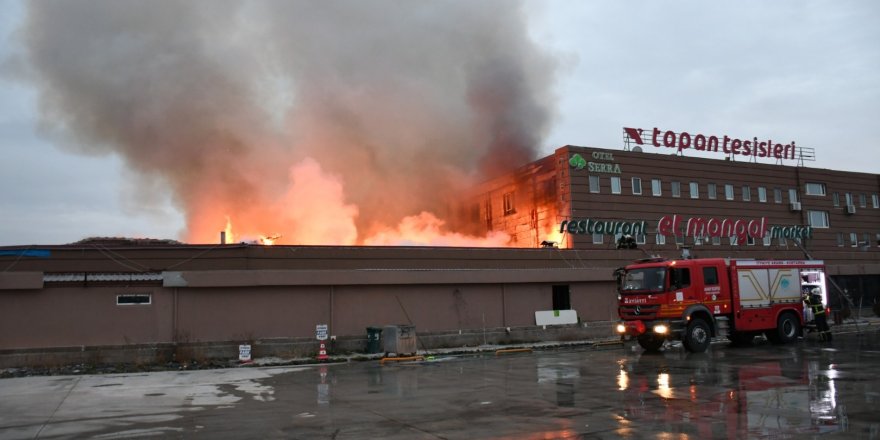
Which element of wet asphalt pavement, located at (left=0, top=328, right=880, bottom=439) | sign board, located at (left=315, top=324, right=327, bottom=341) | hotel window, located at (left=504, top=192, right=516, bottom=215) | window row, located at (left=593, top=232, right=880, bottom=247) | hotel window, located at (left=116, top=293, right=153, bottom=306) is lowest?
wet asphalt pavement, located at (left=0, top=328, right=880, bottom=439)

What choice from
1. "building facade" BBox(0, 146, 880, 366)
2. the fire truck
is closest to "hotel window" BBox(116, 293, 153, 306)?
"building facade" BBox(0, 146, 880, 366)

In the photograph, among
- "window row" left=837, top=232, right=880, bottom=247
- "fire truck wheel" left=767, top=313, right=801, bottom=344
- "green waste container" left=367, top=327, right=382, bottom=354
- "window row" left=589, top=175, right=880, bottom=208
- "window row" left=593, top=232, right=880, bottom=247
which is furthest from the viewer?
"window row" left=837, top=232, right=880, bottom=247

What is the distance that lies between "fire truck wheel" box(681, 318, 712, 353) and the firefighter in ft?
15.1

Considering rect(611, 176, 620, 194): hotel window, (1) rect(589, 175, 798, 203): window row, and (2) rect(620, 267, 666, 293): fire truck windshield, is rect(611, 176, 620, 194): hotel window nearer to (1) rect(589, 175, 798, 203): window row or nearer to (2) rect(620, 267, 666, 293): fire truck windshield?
(1) rect(589, 175, 798, 203): window row

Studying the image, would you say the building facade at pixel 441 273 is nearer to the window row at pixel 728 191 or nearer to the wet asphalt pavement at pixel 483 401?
the window row at pixel 728 191

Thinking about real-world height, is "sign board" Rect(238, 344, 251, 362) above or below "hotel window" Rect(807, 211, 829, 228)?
below

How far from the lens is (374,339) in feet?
72.4

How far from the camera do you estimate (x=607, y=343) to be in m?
24.1

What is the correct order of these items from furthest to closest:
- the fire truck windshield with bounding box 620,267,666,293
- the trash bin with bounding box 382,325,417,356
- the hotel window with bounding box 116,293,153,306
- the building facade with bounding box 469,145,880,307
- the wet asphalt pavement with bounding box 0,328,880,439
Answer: the building facade with bounding box 469,145,880,307 < the trash bin with bounding box 382,325,417,356 < the hotel window with bounding box 116,293,153,306 < the fire truck windshield with bounding box 620,267,666,293 < the wet asphalt pavement with bounding box 0,328,880,439

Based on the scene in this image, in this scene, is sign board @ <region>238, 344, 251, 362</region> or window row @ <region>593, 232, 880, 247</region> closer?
→ sign board @ <region>238, 344, 251, 362</region>

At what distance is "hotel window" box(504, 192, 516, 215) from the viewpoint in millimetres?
35466

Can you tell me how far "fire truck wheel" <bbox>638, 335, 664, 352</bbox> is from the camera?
19.4 metres

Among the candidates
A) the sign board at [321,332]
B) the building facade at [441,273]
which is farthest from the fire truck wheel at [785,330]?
the sign board at [321,332]

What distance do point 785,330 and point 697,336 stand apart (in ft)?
13.4
